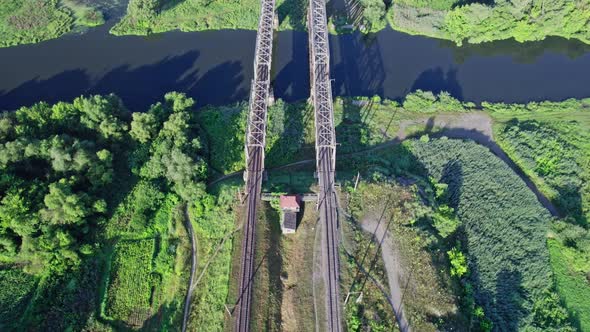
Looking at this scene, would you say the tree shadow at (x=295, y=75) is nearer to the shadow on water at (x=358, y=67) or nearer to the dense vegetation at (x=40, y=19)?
the shadow on water at (x=358, y=67)

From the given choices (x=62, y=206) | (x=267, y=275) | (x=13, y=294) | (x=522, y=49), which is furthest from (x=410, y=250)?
(x=522, y=49)

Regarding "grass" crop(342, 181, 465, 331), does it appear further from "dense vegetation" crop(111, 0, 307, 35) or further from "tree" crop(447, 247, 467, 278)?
"dense vegetation" crop(111, 0, 307, 35)

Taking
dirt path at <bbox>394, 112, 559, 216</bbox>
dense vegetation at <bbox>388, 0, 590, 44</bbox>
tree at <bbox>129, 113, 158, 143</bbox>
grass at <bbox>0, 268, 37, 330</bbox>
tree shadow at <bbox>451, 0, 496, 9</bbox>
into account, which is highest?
tree shadow at <bbox>451, 0, 496, 9</bbox>

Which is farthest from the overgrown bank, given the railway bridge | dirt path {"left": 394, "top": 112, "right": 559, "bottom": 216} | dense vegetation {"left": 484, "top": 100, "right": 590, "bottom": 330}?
dirt path {"left": 394, "top": 112, "right": 559, "bottom": 216}

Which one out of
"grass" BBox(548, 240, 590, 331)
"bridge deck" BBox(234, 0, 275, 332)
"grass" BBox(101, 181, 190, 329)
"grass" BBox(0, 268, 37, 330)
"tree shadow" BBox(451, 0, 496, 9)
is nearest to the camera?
"bridge deck" BBox(234, 0, 275, 332)

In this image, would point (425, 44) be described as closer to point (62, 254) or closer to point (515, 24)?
point (515, 24)

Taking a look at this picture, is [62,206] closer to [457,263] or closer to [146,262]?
[146,262]

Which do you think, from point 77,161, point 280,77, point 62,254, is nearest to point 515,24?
point 280,77
